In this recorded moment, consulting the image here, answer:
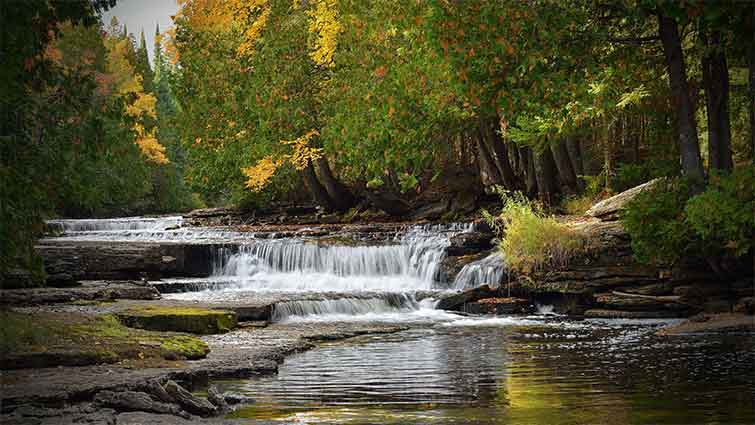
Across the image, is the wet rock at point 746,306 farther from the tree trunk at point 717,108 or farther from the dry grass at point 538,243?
the dry grass at point 538,243

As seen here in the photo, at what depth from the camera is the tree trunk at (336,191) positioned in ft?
111

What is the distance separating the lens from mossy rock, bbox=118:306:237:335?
12945 millimetres

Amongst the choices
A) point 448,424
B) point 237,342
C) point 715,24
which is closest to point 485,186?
point 715,24

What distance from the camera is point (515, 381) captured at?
9.56 meters

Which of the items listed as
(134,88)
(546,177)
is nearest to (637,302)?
(546,177)

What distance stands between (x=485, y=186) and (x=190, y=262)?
11.1 meters

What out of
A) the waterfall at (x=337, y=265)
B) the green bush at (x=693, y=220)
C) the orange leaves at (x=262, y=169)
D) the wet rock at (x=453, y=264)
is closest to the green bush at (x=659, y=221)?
the green bush at (x=693, y=220)

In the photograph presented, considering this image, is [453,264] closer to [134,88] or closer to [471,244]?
[471,244]

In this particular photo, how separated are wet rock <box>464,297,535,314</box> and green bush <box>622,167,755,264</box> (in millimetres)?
2577

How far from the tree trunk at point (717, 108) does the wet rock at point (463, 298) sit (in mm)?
4853

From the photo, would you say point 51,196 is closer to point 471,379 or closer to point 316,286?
point 471,379

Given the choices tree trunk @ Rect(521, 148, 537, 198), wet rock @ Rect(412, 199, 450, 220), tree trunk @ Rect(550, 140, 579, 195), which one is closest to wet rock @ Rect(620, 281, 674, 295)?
tree trunk @ Rect(550, 140, 579, 195)

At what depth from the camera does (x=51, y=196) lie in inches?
408

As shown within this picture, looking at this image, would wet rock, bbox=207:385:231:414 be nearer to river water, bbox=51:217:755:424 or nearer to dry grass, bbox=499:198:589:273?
river water, bbox=51:217:755:424
